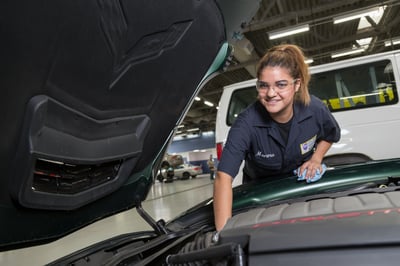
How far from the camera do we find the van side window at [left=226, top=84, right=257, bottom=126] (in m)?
3.67

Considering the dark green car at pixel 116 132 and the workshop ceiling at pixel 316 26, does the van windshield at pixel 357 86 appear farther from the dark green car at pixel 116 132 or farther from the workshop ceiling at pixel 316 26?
the dark green car at pixel 116 132

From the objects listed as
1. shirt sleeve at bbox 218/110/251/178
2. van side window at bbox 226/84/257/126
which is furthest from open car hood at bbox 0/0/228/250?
van side window at bbox 226/84/257/126

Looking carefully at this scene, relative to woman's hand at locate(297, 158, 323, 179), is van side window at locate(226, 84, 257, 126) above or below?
above

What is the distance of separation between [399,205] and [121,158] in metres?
0.78

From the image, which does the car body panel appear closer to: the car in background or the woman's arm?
the woman's arm

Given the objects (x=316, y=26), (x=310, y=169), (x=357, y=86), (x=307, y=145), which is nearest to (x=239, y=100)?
(x=357, y=86)

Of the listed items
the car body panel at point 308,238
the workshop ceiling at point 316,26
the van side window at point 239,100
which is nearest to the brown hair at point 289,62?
the car body panel at point 308,238

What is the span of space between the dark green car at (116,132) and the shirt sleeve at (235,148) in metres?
0.28

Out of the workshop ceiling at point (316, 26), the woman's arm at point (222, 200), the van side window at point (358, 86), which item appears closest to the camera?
the woman's arm at point (222, 200)

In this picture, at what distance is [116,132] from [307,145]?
106 centimetres

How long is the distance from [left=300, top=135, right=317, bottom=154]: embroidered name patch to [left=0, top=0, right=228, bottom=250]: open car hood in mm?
755

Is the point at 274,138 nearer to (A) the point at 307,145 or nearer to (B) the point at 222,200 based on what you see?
(A) the point at 307,145

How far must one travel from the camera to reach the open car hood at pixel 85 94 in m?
0.63

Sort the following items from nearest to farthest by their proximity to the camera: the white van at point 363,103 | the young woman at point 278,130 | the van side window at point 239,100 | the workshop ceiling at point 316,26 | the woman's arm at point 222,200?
the woman's arm at point 222,200 < the young woman at point 278,130 < the white van at point 363,103 < the van side window at point 239,100 < the workshop ceiling at point 316,26
